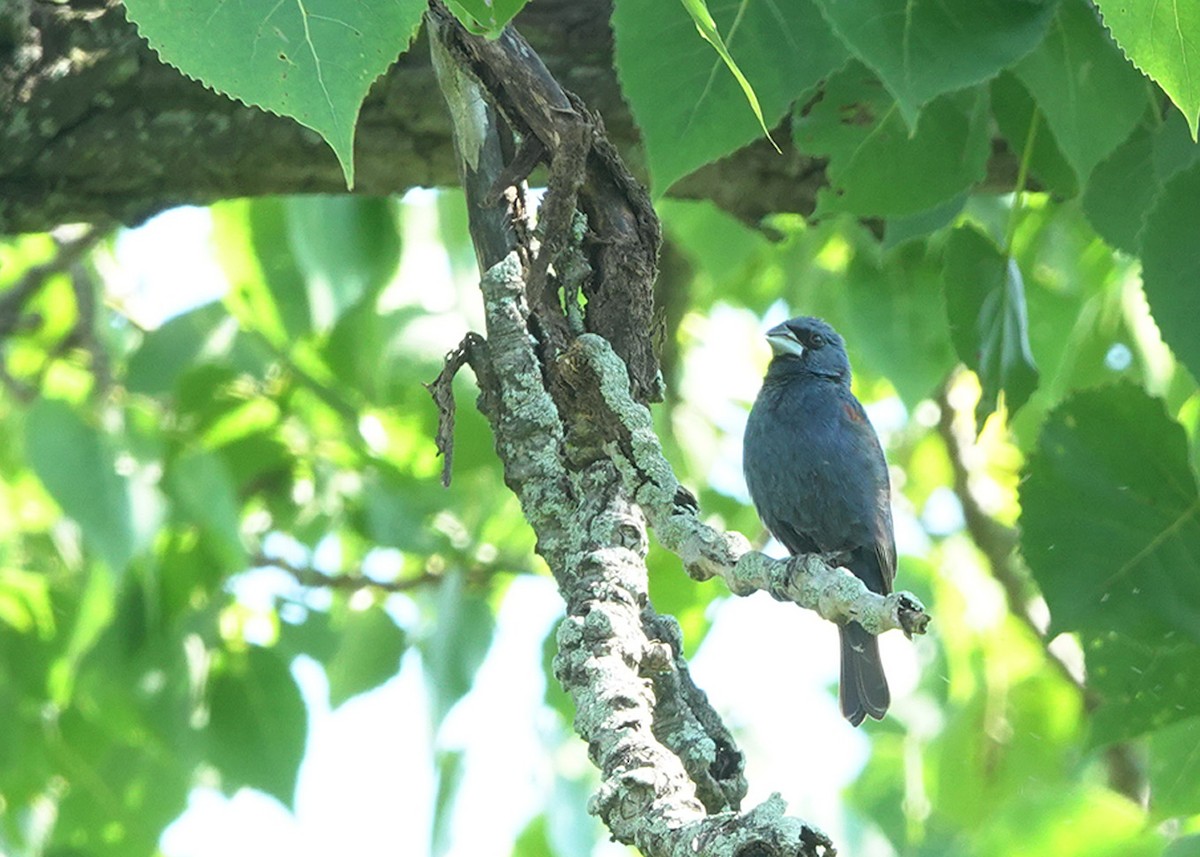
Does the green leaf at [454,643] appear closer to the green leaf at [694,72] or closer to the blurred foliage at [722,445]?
the blurred foliage at [722,445]

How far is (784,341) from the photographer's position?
4.64 meters

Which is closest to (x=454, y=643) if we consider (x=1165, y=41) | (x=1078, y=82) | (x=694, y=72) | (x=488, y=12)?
(x=694, y=72)

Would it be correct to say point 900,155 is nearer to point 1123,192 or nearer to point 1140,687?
point 1123,192

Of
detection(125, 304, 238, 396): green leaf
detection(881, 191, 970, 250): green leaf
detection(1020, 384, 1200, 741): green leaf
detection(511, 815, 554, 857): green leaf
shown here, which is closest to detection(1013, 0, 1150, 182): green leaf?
detection(881, 191, 970, 250): green leaf

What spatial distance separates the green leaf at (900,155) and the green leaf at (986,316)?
145mm

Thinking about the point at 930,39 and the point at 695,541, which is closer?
the point at 695,541

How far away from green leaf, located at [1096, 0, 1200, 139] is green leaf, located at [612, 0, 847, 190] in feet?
2.39

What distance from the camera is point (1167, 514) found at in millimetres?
2627

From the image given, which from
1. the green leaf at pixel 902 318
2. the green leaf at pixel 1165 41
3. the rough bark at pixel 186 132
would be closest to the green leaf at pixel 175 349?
the rough bark at pixel 186 132

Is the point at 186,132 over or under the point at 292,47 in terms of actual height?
over

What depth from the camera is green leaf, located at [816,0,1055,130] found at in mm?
2062

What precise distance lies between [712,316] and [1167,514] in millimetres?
4587

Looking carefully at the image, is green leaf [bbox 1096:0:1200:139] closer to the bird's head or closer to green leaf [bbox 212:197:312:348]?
the bird's head

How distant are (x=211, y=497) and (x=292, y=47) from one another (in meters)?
2.79
